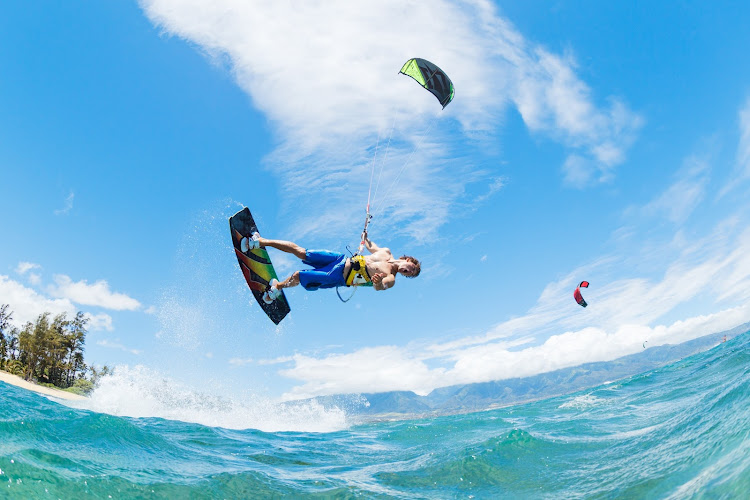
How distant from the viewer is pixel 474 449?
28.7 feet

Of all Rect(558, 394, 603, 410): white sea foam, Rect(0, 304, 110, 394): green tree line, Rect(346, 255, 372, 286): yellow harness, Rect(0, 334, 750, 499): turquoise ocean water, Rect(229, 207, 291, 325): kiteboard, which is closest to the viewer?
Rect(0, 334, 750, 499): turquoise ocean water

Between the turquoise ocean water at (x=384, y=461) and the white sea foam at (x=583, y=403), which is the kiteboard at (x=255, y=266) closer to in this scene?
the turquoise ocean water at (x=384, y=461)

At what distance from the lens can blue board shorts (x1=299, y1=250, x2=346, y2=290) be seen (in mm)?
9836

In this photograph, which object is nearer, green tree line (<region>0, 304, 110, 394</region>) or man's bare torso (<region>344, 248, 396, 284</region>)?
man's bare torso (<region>344, 248, 396, 284</region>)

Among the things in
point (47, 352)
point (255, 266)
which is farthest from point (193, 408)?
point (47, 352)

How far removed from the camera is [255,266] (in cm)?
1283

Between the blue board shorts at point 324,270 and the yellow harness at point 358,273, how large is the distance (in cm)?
21

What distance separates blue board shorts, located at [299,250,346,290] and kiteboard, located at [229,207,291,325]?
3.38 meters

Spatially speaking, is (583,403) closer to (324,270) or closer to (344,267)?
(344,267)

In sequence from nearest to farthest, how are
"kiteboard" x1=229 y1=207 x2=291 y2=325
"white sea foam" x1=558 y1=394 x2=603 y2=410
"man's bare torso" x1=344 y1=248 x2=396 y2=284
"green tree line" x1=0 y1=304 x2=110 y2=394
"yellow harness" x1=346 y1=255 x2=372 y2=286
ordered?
"man's bare torso" x1=344 y1=248 x2=396 y2=284, "yellow harness" x1=346 y1=255 x2=372 y2=286, "kiteboard" x1=229 y1=207 x2=291 y2=325, "white sea foam" x1=558 y1=394 x2=603 y2=410, "green tree line" x1=0 y1=304 x2=110 y2=394

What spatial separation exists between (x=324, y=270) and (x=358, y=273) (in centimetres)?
88

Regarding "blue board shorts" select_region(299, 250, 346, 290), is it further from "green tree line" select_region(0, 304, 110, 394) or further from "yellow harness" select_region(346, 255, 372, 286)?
"green tree line" select_region(0, 304, 110, 394)

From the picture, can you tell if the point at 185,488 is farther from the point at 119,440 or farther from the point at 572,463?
the point at 572,463

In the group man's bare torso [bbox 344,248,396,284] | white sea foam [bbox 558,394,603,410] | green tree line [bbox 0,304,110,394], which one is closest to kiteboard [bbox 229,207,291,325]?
man's bare torso [bbox 344,248,396,284]
